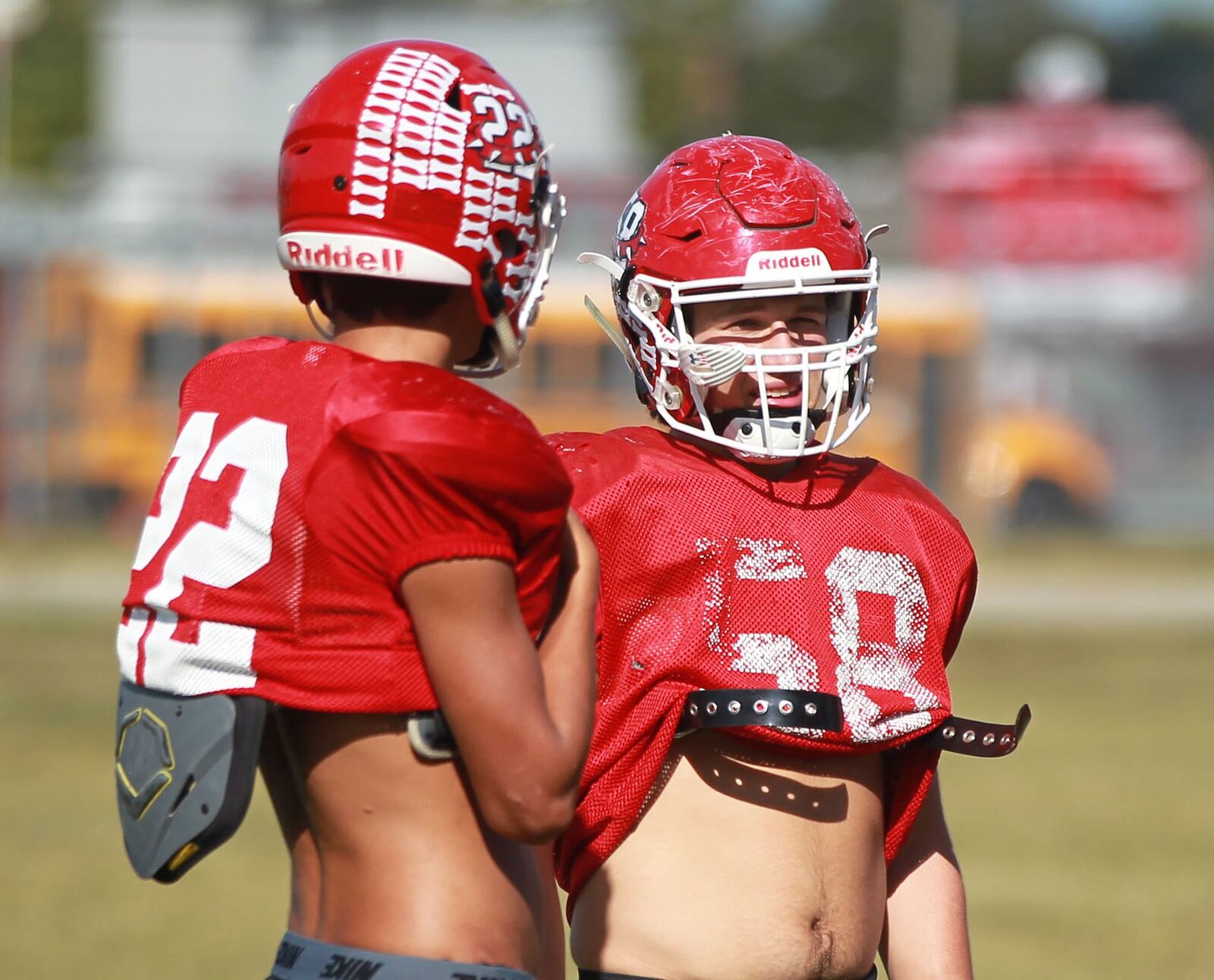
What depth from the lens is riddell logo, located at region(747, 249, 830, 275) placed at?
267 centimetres

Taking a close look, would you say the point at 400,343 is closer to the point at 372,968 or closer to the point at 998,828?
the point at 372,968

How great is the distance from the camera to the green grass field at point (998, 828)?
6.13 meters

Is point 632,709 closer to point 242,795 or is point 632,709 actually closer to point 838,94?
point 242,795

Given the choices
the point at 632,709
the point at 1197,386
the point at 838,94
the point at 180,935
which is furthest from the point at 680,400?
the point at 838,94

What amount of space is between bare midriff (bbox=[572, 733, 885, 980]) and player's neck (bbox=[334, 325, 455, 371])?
0.77 m

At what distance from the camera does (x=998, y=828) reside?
7910 millimetres

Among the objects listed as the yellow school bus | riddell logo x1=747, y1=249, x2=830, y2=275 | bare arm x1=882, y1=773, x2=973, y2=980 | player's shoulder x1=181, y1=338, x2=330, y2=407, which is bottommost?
the yellow school bus

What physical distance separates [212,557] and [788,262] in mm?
1016

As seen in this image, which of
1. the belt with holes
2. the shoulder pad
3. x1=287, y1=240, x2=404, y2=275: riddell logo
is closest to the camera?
the shoulder pad

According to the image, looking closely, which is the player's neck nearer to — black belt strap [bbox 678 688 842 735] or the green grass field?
black belt strap [bbox 678 688 842 735]

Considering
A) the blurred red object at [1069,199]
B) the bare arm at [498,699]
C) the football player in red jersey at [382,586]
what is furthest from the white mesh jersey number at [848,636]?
the blurred red object at [1069,199]

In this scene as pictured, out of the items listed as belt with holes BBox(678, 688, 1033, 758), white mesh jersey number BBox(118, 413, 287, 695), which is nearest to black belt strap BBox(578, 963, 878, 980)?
belt with holes BBox(678, 688, 1033, 758)

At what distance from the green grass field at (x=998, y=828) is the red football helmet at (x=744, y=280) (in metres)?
3.64

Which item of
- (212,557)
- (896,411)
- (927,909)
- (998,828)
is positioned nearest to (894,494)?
(927,909)
